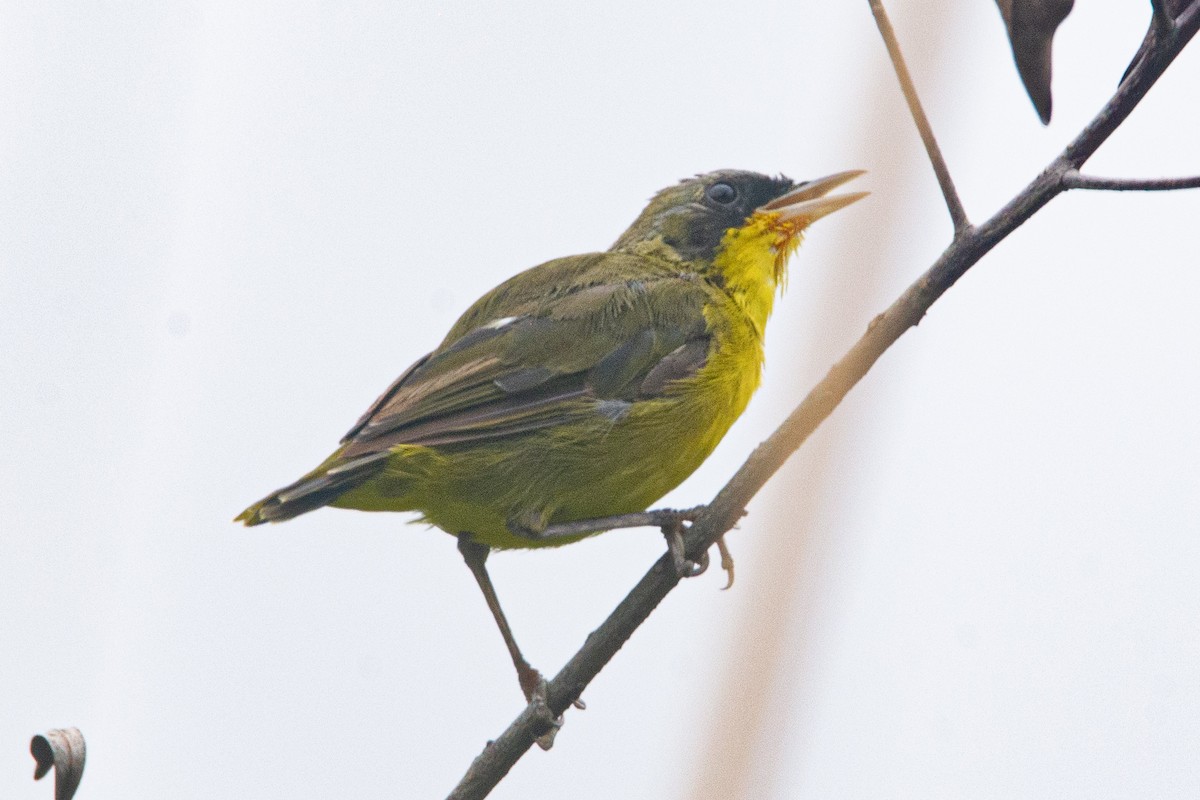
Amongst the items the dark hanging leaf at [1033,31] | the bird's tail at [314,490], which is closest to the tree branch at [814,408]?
the dark hanging leaf at [1033,31]

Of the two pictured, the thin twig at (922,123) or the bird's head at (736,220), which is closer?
the thin twig at (922,123)

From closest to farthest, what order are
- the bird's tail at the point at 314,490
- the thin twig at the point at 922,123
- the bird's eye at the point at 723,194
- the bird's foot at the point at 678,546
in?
the thin twig at the point at 922,123 < the bird's foot at the point at 678,546 < the bird's tail at the point at 314,490 < the bird's eye at the point at 723,194

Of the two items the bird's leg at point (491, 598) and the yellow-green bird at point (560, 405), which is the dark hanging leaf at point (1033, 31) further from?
the bird's leg at point (491, 598)

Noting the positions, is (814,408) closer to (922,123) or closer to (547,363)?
(922,123)

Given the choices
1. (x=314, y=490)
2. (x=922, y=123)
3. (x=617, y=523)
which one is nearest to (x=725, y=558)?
(x=617, y=523)

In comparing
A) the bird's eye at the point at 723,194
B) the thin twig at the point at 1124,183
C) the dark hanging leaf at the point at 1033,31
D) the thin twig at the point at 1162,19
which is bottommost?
the bird's eye at the point at 723,194

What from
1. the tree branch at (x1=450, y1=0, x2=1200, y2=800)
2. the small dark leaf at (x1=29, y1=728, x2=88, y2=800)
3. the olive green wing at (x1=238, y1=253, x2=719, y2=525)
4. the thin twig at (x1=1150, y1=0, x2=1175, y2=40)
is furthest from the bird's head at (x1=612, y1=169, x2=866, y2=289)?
the small dark leaf at (x1=29, y1=728, x2=88, y2=800)
